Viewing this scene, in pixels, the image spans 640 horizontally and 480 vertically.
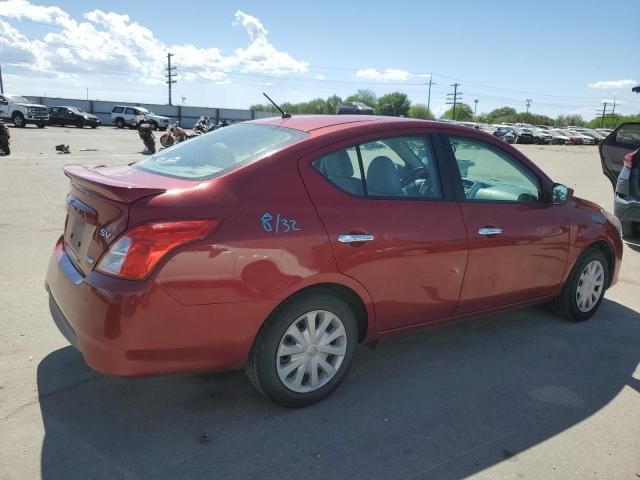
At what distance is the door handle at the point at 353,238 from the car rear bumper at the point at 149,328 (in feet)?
1.78

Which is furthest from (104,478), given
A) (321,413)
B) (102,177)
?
(102,177)

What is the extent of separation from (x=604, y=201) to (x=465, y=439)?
1038cm

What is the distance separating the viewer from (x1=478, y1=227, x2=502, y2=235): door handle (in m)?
3.58

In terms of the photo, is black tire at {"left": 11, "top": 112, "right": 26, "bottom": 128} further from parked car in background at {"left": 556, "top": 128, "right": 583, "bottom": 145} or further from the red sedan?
parked car in background at {"left": 556, "top": 128, "right": 583, "bottom": 145}

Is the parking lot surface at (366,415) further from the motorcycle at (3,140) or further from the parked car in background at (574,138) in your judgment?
the parked car in background at (574,138)

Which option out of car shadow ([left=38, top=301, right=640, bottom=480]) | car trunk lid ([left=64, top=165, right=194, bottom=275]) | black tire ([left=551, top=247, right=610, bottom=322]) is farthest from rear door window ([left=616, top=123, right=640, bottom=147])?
car trunk lid ([left=64, top=165, right=194, bottom=275])

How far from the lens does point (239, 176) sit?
277 centimetres

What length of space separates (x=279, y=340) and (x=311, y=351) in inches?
9.9

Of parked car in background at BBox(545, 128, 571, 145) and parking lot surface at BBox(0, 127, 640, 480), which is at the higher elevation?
parked car in background at BBox(545, 128, 571, 145)

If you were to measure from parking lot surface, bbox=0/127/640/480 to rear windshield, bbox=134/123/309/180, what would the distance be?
1.29 m

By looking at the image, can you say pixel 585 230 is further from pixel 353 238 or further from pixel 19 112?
pixel 19 112

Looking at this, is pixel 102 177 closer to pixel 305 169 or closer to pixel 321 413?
pixel 305 169

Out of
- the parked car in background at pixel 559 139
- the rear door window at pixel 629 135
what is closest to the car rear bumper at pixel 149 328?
the rear door window at pixel 629 135

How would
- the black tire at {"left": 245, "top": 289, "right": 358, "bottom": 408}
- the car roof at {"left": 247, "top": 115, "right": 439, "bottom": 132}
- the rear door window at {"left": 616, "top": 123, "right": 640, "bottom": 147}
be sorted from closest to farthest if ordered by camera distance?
the black tire at {"left": 245, "top": 289, "right": 358, "bottom": 408} → the car roof at {"left": 247, "top": 115, "right": 439, "bottom": 132} → the rear door window at {"left": 616, "top": 123, "right": 640, "bottom": 147}
